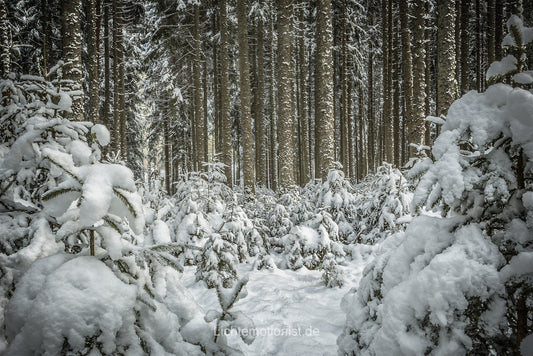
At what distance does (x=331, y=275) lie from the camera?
4500 mm

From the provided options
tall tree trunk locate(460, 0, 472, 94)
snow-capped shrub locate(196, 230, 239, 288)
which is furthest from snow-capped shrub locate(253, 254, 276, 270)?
tall tree trunk locate(460, 0, 472, 94)

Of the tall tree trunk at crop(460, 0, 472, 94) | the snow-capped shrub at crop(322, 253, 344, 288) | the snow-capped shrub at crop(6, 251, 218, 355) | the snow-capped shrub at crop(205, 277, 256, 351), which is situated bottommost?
the snow-capped shrub at crop(322, 253, 344, 288)

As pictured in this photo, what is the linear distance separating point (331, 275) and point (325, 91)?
563 cm

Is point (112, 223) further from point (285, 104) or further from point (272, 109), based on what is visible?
point (272, 109)

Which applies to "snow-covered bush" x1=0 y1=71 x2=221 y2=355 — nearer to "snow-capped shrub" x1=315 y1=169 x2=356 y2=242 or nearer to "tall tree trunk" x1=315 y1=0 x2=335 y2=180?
"snow-capped shrub" x1=315 y1=169 x2=356 y2=242

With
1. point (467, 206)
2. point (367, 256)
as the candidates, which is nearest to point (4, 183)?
point (467, 206)

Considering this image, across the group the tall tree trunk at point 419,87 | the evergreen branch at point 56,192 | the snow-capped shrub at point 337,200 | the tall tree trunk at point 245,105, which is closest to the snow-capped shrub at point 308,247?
the snow-capped shrub at point 337,200

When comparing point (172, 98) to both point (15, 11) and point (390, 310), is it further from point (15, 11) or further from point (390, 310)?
point (390, 310)

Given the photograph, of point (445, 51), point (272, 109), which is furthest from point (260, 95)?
point (445, 51)

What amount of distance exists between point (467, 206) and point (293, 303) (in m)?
3.05

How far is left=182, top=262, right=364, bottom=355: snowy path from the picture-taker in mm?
2955

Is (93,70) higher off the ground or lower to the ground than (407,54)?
lower

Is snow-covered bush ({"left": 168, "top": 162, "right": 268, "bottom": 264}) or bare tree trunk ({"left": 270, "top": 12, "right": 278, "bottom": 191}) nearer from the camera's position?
snow-covered bush ({"left": 168, "top": 162, "right": 268, "bottom": 264})

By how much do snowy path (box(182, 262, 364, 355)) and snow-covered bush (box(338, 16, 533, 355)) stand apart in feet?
5.17
